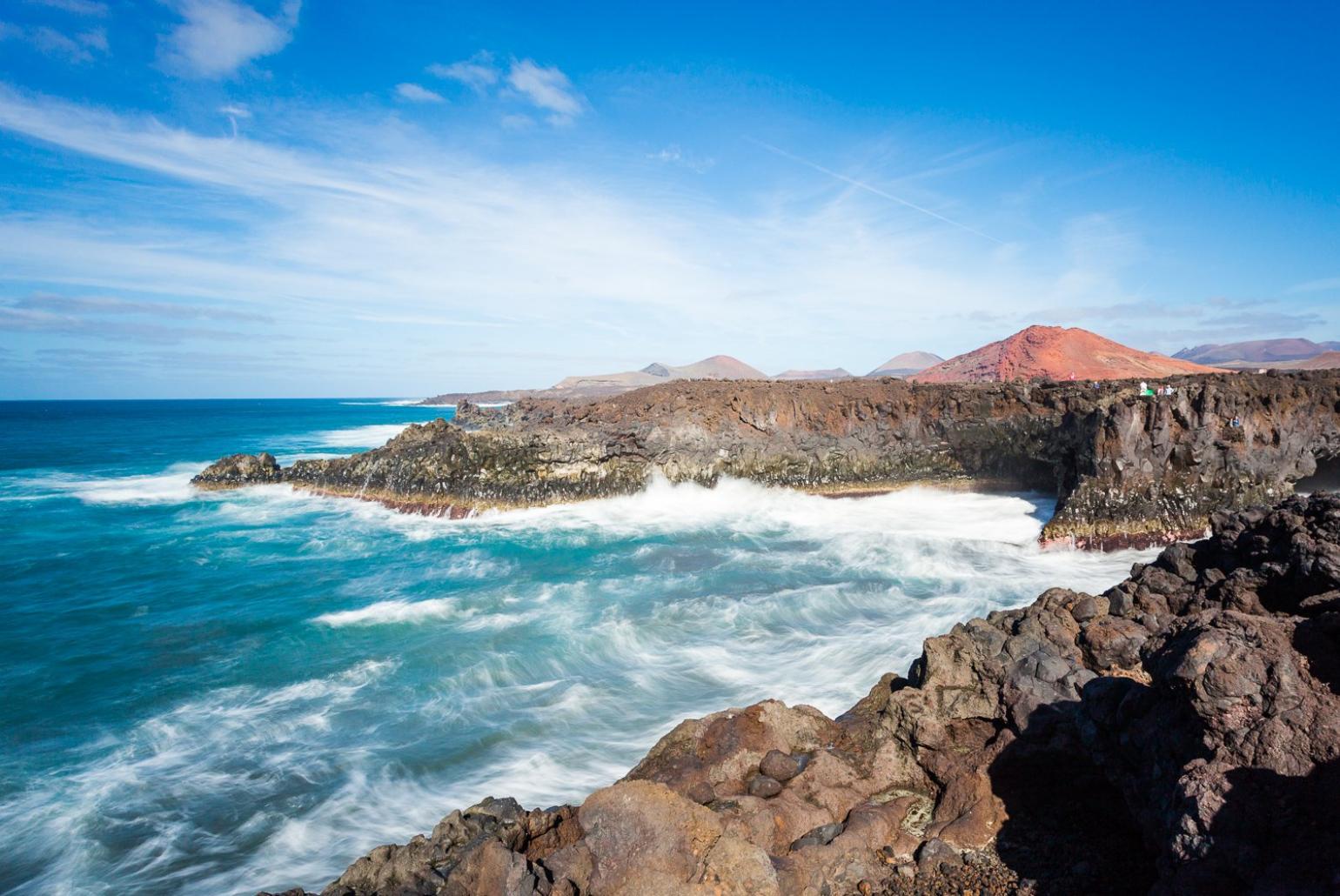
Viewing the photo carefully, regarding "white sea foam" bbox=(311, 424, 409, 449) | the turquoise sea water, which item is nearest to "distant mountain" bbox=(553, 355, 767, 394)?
"white sea foam" bbox=(311, 424, 409, 449)

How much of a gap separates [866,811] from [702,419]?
75.8ft

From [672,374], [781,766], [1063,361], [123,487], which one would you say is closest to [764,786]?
[781,766]

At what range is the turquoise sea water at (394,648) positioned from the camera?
773 cm

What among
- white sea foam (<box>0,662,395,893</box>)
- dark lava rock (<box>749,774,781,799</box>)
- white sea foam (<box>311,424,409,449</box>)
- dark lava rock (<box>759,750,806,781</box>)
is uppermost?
white sea foam (<box>311,424,409,449</box>)

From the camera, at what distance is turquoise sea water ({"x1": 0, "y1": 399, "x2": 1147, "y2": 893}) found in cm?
773

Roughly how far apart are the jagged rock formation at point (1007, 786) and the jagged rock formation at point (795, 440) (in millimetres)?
→ 14394

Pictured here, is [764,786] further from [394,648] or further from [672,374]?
[672,374]

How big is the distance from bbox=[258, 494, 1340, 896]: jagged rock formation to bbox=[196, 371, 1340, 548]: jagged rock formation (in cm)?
1439

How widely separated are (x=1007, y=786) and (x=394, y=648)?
10.8m

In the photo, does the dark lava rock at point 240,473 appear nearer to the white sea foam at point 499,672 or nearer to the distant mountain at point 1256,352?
the white sea foam at point 499,672

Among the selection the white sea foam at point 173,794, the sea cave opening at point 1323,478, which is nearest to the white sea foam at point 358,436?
the white sea foam at point 173,794

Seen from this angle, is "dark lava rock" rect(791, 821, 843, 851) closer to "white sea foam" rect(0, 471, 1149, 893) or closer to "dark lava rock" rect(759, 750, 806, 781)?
"dark lava rock" rect(759, 750, 806, 781)

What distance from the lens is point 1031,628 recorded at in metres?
6.96

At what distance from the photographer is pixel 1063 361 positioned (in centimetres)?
4684
